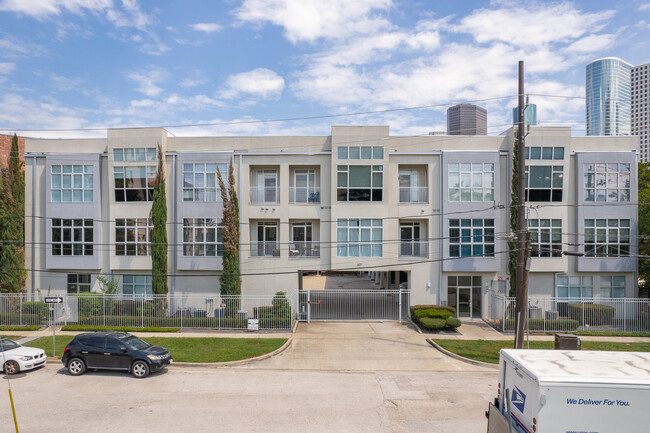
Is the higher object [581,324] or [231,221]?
[231,221]

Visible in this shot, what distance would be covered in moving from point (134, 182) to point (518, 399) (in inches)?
959

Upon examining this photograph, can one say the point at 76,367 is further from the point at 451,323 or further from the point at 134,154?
the point at 451,323

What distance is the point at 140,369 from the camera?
49.4 feet

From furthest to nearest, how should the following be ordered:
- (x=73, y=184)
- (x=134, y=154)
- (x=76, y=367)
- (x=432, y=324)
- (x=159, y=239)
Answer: (x=73, y=184) < (x=134, y=154) < (x=159, y=239) < (x=432, y=324) < (x=76, y=367)

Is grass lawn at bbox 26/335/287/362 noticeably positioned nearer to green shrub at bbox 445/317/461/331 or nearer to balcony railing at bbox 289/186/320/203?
green shrub at bbox 445/317/461/331

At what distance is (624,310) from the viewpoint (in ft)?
76.1

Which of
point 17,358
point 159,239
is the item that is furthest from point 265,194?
point 17,358

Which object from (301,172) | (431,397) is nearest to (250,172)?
(301,172)

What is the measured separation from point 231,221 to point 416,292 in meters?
11.4

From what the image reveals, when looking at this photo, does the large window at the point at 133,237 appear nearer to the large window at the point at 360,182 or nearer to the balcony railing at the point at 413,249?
the large window at the point at 360,182

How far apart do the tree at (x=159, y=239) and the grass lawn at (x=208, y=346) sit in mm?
5602

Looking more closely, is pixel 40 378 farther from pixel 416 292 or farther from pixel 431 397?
pixel 416 292

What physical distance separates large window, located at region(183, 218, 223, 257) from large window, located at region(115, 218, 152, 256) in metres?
2.28

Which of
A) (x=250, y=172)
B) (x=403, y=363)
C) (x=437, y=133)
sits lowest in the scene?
(x=403, y=363)
